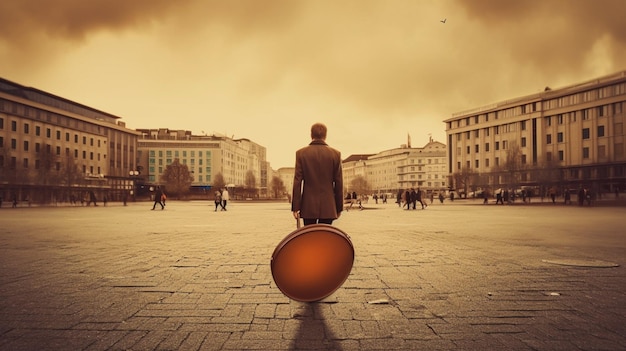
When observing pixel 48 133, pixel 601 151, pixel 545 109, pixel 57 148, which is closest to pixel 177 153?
pixel 57 148

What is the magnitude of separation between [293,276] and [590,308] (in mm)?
3009

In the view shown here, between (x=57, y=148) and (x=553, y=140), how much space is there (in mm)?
98478

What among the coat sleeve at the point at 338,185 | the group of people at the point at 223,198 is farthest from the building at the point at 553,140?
the coat sleeve at the point at 338,185

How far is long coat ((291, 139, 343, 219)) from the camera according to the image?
17.1 ft

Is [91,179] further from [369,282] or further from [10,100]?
[369,282]

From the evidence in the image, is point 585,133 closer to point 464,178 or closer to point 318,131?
point 464,178

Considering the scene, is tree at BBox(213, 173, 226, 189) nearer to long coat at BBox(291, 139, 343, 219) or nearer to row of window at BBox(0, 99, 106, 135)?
row of window at BBox(0, 99, 106, 135)

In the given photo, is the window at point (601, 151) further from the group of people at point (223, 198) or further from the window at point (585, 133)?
the group of people at point (223, 198)

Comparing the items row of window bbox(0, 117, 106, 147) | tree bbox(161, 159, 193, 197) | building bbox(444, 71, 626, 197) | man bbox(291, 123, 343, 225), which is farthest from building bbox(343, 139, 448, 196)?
man bbox(291, 123, 343, 225)

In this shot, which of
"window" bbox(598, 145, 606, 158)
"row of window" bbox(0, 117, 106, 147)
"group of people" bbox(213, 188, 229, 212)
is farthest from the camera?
"window" bbox(598, 145, 606, 158)

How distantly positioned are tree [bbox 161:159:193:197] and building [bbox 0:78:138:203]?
356 inches

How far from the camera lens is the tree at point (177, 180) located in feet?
344

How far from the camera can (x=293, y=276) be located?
400cm

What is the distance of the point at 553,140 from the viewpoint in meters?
91.8
